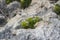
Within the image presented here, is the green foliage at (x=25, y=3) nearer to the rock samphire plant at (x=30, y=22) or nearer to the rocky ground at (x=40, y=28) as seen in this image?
the rocky ground at (x=40, y=28)

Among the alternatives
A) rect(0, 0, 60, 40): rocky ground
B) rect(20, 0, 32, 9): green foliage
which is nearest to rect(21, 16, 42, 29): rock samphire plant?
rect(0, 0, 60, 40): rocky ground

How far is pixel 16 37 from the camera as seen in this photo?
20.9ft

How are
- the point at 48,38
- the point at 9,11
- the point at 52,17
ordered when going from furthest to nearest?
the point at 9,11 < the point at 52,17 < the point at 48,38

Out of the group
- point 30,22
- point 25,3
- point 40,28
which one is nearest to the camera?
point 40,28

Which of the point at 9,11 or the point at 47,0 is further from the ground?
the point at 47,0

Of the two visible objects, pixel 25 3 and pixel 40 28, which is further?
pixel 25 3

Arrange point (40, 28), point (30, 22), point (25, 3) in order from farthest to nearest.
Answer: point (25, 3) → point (30, 22) → point (40, 28)

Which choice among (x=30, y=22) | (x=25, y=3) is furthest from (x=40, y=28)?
(x=25, y=3)

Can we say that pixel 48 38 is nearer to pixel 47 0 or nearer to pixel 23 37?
pixel 23 37

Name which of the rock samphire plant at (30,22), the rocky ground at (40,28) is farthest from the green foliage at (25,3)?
the rock samphire plant at (30,22)

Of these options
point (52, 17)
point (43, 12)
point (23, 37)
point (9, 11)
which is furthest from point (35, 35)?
point (9, 11)

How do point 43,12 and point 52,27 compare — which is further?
point 43,12

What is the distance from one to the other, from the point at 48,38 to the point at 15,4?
4618 mm

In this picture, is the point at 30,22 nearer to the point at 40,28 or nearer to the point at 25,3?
the point at 40,28
